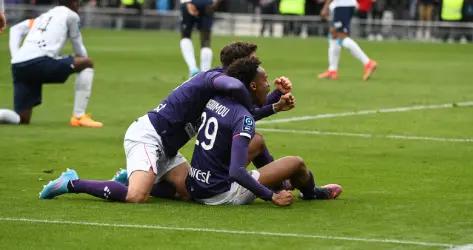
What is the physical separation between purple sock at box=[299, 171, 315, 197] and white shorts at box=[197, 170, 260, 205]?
1.57ft

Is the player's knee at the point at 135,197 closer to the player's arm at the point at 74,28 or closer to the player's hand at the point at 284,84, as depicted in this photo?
the player's hand at the point at 284,84

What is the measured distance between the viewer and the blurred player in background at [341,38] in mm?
27812

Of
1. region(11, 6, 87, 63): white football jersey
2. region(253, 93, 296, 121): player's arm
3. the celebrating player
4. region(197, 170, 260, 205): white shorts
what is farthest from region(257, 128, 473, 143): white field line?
region(197, 170, 260, 205): white shorts

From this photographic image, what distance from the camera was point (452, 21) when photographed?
46031mm

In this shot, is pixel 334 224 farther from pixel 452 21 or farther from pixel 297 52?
pixel 452 21

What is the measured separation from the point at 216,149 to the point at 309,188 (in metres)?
0.97

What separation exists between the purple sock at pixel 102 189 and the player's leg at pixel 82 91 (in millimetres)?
6912

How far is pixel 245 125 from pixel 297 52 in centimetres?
2661

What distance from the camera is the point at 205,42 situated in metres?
27.0

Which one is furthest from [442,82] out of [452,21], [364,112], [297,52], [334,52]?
[452,21]

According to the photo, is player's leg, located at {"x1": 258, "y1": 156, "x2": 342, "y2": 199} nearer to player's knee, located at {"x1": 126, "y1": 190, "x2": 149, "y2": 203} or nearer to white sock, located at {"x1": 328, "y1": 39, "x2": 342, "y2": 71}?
player's knee, located at {"x1": 126, "y1": 190, "x2": 149, "y2": 203}

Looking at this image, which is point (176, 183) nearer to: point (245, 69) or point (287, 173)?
point (287, 173)

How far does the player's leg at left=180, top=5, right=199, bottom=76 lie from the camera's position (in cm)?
2722

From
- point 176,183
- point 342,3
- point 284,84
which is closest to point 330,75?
point 342,3
